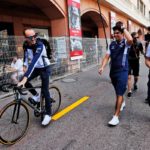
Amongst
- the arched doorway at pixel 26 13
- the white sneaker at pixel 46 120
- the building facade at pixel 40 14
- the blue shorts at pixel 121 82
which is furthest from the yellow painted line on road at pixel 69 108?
the arched doorway at pixel 26 13

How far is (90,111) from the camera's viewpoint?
465cm

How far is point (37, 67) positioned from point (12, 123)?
1079 mm

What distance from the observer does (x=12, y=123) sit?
11.3 feet

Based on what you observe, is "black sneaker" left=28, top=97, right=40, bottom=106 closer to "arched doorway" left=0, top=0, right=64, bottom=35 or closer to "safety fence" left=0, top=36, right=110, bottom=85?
"safety fence" left=0, top=36, right=110, bottom=85

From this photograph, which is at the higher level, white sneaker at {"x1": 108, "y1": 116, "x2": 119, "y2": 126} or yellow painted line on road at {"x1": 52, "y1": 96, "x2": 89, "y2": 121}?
white sneaker at {"x1": 108, "y1": 116, "x2": 119, "y2": 126}

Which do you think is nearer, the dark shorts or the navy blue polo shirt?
the navy blue polo shirt

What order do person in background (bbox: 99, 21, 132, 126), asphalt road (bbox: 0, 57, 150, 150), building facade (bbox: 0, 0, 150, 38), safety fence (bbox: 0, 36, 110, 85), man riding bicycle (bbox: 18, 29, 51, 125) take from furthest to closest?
building facade (bbox: 0, 0, 150, 38), safety fence (bbox: 0, 36, 110, 85), person in background (bbox: 99, 21, 132, 126), man riding bicycle (bbox: 18, 29, 51, 125), asphalt road (bbox: 0, 57, 150, 150)

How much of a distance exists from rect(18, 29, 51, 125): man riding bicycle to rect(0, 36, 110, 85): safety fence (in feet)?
10.8

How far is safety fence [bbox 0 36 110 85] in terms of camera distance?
22.7 ft

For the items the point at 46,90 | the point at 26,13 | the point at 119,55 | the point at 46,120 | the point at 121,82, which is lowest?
the point at 46,120

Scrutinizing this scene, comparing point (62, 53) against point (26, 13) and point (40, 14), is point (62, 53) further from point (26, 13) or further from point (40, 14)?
point (40, 14)

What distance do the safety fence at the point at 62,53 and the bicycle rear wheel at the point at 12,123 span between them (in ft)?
12.1

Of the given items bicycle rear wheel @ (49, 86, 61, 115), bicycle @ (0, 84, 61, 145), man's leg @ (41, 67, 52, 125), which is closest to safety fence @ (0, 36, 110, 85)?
bicycle rear wheel @ (49, 86, 61, 115)

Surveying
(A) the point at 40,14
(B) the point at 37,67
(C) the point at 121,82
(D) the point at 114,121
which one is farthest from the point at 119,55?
(A) the point at 40,14
